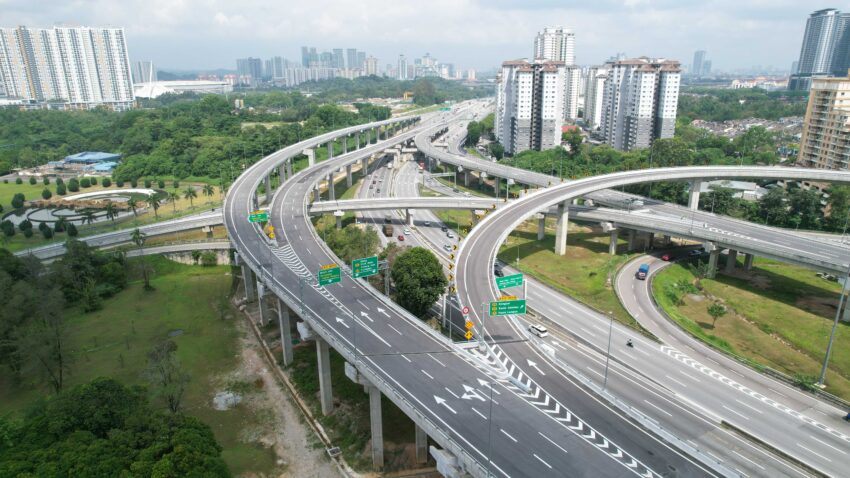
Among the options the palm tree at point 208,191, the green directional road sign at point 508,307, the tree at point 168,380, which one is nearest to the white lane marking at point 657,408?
the green directional road sign at point 508,307

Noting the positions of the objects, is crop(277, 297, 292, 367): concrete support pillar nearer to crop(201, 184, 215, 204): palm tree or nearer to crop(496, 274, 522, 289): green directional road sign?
crop(496, 274, 522, 289): green directional road sign

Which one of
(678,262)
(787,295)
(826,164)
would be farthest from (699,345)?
(826,164)

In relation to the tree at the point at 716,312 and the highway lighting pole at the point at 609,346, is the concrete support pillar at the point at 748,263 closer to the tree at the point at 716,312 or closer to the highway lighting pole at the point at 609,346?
the tree at the point at 716,312

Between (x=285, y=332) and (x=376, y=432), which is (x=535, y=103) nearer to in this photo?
(x=285, y=332)

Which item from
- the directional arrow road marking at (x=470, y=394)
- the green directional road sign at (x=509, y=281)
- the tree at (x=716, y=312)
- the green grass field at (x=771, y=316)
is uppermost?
the green directional road sign at (x=509, y=281)

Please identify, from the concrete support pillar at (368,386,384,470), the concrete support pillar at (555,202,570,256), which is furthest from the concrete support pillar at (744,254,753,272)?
the concrete support pillar at (368,386,384,470)

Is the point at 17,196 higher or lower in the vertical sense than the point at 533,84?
lower

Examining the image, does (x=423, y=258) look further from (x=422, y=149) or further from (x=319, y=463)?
(x=422, y=149)
